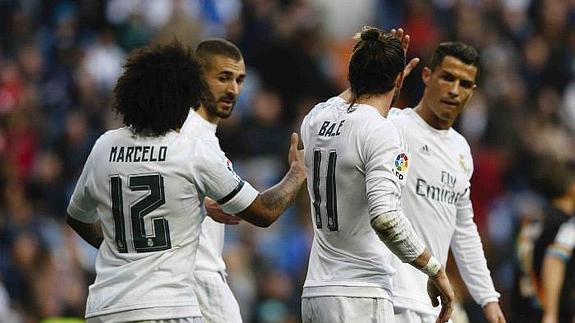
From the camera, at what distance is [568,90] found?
59.0 feet

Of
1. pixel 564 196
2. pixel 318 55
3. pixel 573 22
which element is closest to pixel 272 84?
pixel 318 55

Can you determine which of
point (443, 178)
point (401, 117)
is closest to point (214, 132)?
point (401, 117)

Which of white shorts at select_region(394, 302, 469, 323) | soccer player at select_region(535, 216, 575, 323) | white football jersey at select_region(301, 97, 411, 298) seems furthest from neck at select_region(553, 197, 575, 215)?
white football jersey at select_region(301, 97, 411, 298)

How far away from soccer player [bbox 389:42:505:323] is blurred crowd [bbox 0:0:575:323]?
17.6ft

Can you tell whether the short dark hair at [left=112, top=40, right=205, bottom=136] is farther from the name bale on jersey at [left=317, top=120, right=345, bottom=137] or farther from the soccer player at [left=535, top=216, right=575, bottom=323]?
the soccer player at [left=535, top=216, right=575, bottom=323]

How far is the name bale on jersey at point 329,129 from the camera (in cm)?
775

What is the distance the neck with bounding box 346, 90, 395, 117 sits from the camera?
7830 mm

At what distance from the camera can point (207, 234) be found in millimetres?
8992

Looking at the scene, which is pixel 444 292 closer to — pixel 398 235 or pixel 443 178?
pixel 398 235

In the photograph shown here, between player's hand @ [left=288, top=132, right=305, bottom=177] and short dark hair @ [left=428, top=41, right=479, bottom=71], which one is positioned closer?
player's hand @ [left=288, top=132, right=305, bottom=177]

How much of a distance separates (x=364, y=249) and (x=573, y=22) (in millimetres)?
11478

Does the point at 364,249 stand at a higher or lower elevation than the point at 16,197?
higher

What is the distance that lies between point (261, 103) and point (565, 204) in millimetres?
6562

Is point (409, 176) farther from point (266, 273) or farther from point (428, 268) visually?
point (266, 273)
